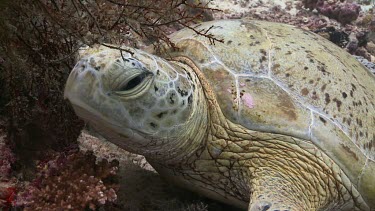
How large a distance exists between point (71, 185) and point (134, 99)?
71 cm

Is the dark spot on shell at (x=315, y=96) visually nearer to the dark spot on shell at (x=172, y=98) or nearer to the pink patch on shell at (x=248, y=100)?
the pink patch on shell at (x=248, y=100)

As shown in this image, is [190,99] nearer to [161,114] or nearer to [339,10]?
[161,114]

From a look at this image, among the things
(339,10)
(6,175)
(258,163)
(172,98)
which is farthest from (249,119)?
(339,10)

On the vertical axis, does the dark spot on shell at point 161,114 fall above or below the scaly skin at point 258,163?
above

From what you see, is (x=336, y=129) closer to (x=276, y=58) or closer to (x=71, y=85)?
(x=276, y=58)

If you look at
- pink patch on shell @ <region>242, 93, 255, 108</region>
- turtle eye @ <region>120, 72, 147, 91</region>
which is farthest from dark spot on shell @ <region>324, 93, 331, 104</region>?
turtle eye @ <region>120, 72, 147, 91</region>

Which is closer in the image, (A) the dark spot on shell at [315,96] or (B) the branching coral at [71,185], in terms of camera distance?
(B) the branching coral at [71,185]

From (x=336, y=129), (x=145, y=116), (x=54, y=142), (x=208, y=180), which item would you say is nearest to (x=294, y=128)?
(x=336, y=129)

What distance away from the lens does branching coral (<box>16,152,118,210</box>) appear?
2.16 metres

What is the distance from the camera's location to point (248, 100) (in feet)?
8.02

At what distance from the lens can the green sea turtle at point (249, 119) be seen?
6.83 feet

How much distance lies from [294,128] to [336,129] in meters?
0.33

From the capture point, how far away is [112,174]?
2420 millimetres

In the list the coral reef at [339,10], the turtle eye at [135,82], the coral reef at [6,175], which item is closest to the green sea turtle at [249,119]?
the turtle eye at [135,82]
